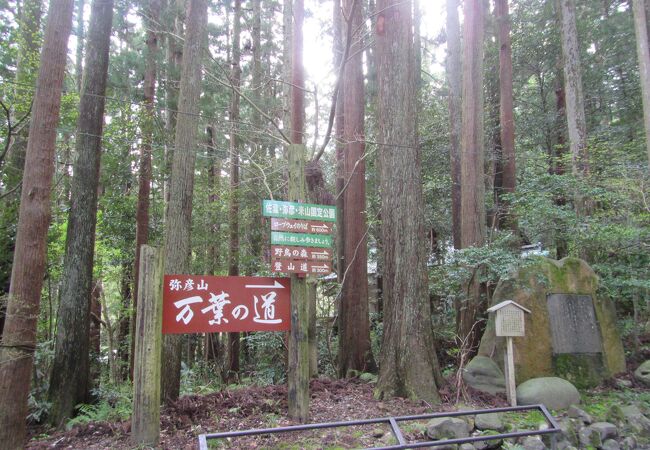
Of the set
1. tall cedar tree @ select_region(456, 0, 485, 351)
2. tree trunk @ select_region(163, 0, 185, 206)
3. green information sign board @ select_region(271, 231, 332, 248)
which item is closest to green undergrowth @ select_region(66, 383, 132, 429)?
green information sign board @ select_region(271, 231, 332, 248)

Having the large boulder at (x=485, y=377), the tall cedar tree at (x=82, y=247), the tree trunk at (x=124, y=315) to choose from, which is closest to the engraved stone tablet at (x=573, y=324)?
the large boulder at (x=485, y=377)

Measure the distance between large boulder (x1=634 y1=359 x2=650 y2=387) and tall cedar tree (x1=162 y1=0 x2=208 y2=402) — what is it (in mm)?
7581

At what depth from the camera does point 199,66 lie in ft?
22.9

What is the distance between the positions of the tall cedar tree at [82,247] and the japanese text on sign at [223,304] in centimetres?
282

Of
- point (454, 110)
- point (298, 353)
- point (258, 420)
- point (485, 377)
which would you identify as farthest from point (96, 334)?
point (454, 110)

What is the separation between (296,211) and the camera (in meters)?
5.05

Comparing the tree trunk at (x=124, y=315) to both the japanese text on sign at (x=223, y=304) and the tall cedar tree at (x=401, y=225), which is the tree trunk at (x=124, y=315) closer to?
the japanese text on sign at (x=223, y=304)

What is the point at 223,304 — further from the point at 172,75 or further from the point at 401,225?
the point at 172,75

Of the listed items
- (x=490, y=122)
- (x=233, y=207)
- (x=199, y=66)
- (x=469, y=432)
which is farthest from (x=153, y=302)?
(x=490, y=122)

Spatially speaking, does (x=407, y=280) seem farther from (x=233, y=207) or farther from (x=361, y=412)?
(x=233, y=207)

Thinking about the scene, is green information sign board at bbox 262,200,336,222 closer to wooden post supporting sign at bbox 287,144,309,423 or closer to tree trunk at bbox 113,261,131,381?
wooden post supporting sign at bbox 287,144,309,423

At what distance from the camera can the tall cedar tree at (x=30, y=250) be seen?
198 inches

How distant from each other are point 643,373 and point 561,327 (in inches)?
72.0

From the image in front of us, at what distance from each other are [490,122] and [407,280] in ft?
33.9
